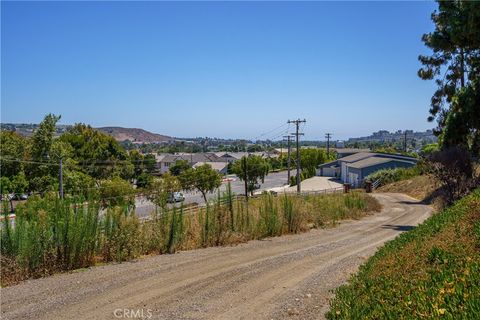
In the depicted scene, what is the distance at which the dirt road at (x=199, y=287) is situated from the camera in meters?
6.49

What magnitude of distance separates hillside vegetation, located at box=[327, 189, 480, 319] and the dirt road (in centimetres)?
139

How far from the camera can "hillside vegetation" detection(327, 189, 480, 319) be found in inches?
138

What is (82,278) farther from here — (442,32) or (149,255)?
(442,32)

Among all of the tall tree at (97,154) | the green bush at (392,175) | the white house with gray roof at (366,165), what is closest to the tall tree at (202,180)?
the tall tree at (97,154)

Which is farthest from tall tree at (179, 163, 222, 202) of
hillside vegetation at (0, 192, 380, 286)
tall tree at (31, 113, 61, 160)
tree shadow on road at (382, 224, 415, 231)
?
hillside vegetation at (0, 192, 380, 286)

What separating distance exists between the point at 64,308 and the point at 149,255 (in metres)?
4.15

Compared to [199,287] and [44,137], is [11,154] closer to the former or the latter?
[44,137]

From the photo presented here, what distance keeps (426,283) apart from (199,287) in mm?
4526

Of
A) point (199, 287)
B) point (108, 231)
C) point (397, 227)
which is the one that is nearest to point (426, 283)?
point (199, 287)

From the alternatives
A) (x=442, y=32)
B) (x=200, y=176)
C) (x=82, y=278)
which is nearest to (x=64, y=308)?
(x=82, y=278)

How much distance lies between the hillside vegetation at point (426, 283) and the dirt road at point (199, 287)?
1.39 metres

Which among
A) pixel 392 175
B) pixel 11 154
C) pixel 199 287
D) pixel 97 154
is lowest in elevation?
pixel 392 175

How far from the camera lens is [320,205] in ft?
63.6

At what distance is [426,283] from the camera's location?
427 centimetres
